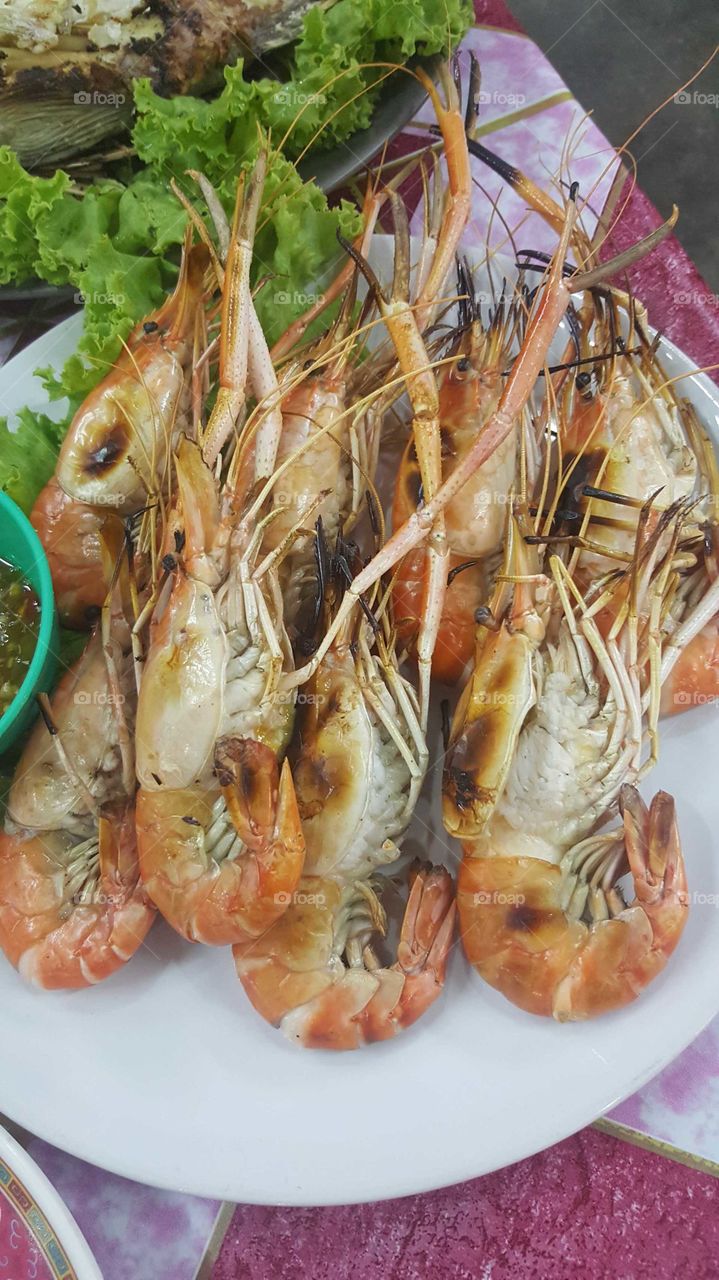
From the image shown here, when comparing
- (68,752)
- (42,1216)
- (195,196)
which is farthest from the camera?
(195,196)

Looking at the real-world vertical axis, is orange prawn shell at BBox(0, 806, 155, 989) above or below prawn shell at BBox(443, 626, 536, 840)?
below

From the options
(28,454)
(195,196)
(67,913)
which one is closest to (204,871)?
(67,913)

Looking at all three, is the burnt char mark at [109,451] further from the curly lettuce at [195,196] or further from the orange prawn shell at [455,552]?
the orange prawn shell at [455,552]

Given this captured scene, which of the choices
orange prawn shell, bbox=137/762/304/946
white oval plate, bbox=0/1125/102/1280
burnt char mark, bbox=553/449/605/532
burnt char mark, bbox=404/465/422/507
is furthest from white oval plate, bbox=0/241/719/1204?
burnt char mark, bbox=404/465/422/507

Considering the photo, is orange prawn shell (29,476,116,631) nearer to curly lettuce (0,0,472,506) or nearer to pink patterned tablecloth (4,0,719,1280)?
curly lettuce (0,0,472,506)

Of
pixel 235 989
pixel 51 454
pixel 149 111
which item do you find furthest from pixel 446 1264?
pixel 149 111

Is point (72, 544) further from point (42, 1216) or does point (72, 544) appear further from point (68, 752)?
point (42, 1216)
